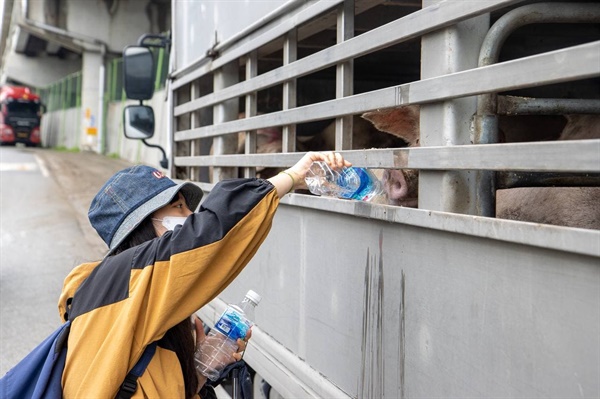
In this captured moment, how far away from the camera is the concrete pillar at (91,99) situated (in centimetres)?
3334

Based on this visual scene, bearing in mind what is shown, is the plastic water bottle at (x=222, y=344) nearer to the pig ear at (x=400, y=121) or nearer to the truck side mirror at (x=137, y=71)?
the pig ear at (x=400, y=121)

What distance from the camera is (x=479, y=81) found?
5.57 feet

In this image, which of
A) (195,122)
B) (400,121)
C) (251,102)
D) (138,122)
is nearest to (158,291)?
(400,121)

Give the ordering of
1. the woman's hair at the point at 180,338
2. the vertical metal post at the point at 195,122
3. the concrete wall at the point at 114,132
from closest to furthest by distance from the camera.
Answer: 1. the woman's hair at the point at 180,338
2. the vertical metal post at the point at 195,122
3. the concrete wall at the point at 114,132

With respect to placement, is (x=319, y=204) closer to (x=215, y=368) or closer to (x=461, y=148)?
(x=215, y=368)

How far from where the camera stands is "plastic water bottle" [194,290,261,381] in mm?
2361

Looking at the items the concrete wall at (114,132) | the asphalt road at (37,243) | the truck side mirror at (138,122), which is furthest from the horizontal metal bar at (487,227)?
the concrete wall at (114,132)

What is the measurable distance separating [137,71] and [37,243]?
7.46m

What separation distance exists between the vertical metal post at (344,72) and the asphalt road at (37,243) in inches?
180

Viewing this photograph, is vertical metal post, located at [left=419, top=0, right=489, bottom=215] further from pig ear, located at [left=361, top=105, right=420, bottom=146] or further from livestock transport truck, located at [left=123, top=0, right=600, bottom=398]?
pig ear, located at [left=361, top=105, right=420, bottom=146]

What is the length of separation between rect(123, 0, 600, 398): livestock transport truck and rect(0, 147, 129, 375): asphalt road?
13.3 feet

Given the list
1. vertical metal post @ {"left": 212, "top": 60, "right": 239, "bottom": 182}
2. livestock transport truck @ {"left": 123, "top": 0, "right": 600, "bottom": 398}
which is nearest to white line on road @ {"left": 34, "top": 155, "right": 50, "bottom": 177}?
vertical metal post @ {"left": 212, "top": 60, "right": 239, "bottom": 182}

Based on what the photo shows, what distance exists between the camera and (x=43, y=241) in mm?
12023

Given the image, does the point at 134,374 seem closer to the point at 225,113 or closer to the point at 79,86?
the point at 225,113
